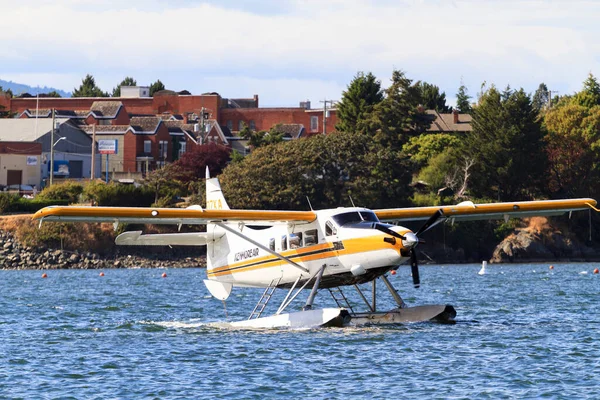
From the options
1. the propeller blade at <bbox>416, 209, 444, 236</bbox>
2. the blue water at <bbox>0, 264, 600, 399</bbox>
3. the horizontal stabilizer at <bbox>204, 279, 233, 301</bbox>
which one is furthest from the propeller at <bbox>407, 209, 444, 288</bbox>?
the horizontal stabilizer at <bbox>204, 279, 233, 301</bbox>

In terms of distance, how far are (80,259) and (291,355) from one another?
45.7 metres

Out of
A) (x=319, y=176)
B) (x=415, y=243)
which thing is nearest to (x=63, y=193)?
(x=319, y=176)

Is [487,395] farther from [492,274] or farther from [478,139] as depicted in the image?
[478,139]

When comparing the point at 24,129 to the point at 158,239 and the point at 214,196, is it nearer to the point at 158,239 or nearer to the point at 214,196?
the point at 214,196

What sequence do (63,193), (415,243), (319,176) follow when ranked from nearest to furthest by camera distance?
(415,243)
(319,176)
(63,193)

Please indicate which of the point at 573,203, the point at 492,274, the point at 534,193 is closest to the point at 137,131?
the point at 534,193

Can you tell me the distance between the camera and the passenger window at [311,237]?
72.1 feet

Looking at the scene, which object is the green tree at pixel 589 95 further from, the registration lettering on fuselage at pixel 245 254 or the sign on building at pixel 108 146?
the registration lettering on fuselage at pixel 245 254

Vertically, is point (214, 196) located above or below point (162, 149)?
below

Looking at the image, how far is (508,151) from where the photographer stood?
230ft

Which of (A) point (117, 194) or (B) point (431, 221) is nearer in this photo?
(B) point (431, 221)

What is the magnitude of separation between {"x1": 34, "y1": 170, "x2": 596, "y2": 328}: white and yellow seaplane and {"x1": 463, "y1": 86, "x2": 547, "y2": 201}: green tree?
45.7 meters

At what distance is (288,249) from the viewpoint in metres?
22.5

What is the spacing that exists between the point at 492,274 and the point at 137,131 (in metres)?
51.2
